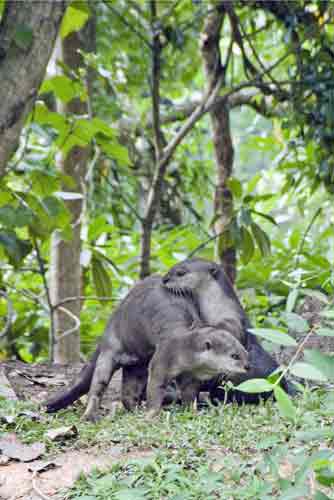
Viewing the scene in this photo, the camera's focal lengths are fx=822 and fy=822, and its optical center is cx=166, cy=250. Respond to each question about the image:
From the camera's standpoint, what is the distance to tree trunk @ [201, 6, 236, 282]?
6.70 m

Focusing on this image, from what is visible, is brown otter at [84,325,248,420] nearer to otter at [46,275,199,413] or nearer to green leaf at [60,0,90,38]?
otter at [46,275,199,413]

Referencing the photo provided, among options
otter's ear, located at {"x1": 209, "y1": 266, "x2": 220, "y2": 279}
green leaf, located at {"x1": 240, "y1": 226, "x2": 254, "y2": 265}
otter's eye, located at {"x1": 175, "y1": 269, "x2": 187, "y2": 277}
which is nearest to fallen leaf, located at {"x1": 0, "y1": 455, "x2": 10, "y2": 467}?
otter's eye, located at {"x1": 175, "y1": 269, "x2": 187, "y2": 277}

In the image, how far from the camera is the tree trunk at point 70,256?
6.45 metres

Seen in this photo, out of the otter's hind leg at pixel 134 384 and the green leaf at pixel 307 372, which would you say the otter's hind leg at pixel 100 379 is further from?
the green leaf at pixel 307 372

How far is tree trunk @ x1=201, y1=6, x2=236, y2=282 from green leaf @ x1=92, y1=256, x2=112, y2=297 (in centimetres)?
92

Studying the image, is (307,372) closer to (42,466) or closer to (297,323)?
(297,323)

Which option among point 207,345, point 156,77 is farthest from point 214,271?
point 156,77

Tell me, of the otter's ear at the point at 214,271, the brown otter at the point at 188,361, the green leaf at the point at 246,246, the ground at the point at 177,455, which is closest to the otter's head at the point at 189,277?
the otter's ear at the point at 214,271

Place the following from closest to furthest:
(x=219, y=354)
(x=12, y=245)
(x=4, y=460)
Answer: (x=4, y=460) → (x=219, y=354) → (x=12, y=245)

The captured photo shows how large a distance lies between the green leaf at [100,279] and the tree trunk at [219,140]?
0.92m

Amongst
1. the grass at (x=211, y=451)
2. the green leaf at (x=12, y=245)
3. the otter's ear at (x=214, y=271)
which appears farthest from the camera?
the green leaf at (x=12, y=245)

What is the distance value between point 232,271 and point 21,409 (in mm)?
3206

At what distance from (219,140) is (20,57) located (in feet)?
11.4

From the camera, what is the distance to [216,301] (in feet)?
14.4
